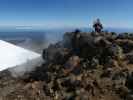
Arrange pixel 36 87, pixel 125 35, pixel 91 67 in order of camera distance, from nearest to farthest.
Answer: pixel 36 87 < pixel 91 67 < pixel 125 35

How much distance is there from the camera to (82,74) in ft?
94.0

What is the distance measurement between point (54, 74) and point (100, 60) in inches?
246

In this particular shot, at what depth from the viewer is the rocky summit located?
2506 centimetres

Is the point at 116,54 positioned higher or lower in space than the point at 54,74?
higher

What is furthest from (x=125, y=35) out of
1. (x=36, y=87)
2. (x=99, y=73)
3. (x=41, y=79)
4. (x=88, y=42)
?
(x=36, y=87)

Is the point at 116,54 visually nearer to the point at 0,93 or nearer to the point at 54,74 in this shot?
the point at 54,74

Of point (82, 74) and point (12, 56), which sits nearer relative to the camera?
point (82, 74)

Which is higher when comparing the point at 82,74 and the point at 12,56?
the point at 82,74

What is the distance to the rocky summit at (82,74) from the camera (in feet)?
82.2

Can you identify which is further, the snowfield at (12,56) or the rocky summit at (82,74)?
the snowfield at (12,56)

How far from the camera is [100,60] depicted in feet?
105

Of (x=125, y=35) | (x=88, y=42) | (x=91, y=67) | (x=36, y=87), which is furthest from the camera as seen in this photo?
(x=125, y=35)

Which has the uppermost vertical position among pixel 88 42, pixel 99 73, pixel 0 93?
pixel 88 42

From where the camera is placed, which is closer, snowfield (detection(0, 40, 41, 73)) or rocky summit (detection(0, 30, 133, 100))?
rocky summit (detection(0, 30, 133, 100))
